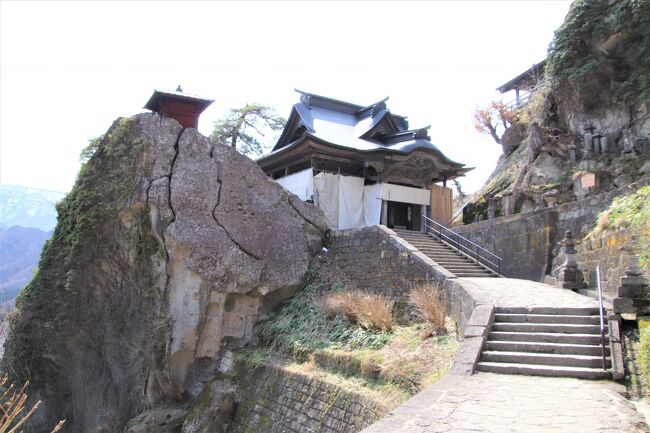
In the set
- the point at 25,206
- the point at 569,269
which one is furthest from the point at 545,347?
the point at 25,206

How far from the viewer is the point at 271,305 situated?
13938mm

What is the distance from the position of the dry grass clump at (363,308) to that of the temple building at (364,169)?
563cm

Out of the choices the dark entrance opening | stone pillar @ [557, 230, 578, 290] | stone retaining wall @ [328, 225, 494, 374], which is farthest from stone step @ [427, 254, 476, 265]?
the dark entrance opening

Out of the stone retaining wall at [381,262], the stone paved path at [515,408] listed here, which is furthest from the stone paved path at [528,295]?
the stone paved path at [515,408]

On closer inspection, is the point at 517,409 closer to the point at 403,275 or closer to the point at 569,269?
the point at 569,269

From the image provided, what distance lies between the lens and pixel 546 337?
24.7ft

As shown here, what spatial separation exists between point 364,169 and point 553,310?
36.3 feet

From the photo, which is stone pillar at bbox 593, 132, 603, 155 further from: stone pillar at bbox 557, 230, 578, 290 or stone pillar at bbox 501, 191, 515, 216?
stone pillar at bbox 557, 230, 578, 290

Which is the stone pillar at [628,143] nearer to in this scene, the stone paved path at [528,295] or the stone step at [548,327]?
the stone paved path at [528,295]

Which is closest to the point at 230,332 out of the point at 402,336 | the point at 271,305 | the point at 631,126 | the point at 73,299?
the point at 271,305

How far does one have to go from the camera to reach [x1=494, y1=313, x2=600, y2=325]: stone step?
769cm

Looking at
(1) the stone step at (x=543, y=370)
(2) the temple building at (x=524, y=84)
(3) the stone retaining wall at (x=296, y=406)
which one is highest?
(2) the temple building at (x=524, y=84)

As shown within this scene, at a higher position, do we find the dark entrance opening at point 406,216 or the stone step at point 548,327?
the dark entrance opening at point 406,216

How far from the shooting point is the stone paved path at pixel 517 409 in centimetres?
471
